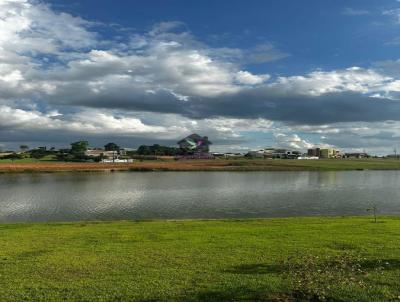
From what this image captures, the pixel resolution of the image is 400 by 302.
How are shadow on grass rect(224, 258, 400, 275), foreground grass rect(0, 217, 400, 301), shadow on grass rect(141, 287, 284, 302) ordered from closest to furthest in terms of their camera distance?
1. shadow on grass rect(141, 287, 284, 302)
2. foreground grass rect(0, 217, 400, 301)
3. shadow on grass rect(224, 258, 400, 275)

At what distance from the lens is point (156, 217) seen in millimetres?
40281

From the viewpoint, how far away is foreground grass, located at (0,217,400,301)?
38.1 ft

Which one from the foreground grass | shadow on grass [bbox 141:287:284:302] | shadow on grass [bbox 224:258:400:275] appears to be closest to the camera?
shadow on grass [bbox 141:287:284:302]

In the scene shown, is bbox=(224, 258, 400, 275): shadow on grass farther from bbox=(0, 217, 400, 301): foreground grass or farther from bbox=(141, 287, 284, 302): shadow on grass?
bbox=(141, 287, 284, 302): shadow on grass

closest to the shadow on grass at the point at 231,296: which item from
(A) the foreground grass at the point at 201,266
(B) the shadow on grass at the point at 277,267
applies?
(A) the foreground grass at the point at 201,266

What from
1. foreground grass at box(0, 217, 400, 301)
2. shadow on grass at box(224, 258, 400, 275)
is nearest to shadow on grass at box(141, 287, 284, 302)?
foreground grass at box(0, 217, 400, 301)

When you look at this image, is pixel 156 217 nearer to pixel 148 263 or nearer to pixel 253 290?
pixel 148 263

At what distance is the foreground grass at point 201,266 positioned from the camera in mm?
11625

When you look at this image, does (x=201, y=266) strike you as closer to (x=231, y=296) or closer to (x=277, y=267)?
(x=277, y=267)

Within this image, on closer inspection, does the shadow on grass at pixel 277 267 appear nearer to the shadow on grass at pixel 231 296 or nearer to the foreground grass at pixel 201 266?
→ the foreground grass at pixel 201 266

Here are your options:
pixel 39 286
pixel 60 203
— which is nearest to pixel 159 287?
pixel 39 286

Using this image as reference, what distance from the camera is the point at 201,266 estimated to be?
580 inches

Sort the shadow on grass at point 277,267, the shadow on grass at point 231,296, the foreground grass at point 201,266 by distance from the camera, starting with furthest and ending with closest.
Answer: the shadow on grass at point 277,267 → the foreground grass at point 201,266 → the shadow on grass at point 231,296

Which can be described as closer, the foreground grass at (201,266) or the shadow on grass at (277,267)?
the foreground grass at (201,266)
